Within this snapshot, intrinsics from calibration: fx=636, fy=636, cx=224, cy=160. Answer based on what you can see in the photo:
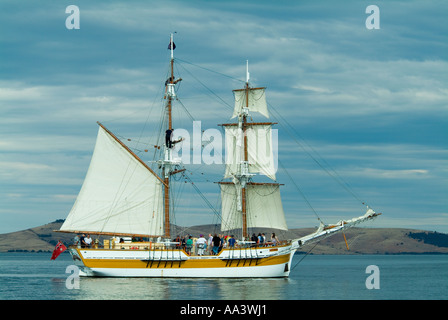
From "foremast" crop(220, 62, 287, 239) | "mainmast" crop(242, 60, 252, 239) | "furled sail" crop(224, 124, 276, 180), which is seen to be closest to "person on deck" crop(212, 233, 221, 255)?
"mainmast" crop(242, 60, 252, 239)

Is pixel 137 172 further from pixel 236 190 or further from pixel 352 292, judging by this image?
pixel 352 292

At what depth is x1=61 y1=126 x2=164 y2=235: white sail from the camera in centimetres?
7169

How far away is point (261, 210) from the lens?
7825cm

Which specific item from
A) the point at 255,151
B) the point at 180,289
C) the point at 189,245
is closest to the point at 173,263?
the point at 189,245

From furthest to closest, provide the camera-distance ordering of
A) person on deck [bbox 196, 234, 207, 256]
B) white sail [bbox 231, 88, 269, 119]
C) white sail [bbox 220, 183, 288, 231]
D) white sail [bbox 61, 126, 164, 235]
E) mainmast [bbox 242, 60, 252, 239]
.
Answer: white sail [bbox 231, 88, 269, 119], white sail [bbox 220, 183, 288, 231], mainmast [bbox 242, 60, 252, 239], white sail [bbox 61, 126, 164, 235], person on deck [bbox 196, 234, 207, 256]

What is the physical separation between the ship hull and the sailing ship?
0.35ft

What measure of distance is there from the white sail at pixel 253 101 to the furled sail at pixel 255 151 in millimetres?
2030

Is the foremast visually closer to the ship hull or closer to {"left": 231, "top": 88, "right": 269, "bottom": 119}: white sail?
{"left": 231, "top": 88, "right": 269, "bottom": 119}: white sail
